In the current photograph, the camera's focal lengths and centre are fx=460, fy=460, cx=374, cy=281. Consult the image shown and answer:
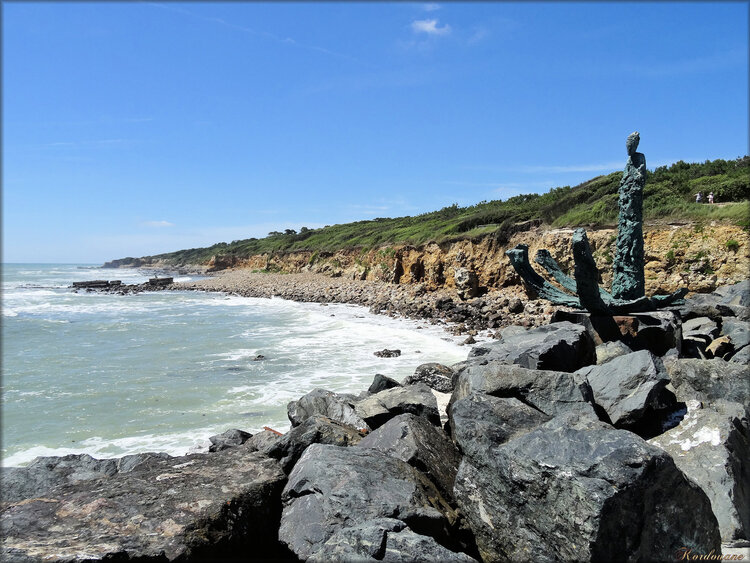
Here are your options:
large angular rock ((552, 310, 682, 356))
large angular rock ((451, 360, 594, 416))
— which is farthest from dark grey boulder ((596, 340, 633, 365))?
large angular rock ((451, 360, 594, 416))

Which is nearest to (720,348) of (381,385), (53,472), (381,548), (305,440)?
(381,385)

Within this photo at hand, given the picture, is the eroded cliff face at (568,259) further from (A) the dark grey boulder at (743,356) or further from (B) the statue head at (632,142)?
(A) the dark grey boulder at (743,356)

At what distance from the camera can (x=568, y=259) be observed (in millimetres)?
22656

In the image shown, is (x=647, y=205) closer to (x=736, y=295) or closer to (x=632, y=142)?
(x=736, y=295)

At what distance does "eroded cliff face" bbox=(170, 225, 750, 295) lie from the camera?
17438 mm

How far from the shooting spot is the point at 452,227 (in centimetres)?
3509

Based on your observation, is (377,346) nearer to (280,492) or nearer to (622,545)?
(280,492)

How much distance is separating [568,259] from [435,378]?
51.4ft

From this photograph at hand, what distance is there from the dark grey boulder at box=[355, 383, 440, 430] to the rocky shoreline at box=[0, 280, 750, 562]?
0.02m

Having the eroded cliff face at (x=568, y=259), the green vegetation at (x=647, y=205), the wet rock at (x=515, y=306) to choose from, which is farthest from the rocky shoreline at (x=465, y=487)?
the green vegetation at (x=647, y=205)

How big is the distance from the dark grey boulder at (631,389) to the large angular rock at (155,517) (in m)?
3.92

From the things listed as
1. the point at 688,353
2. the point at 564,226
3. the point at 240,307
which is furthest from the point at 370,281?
the point at 688,353

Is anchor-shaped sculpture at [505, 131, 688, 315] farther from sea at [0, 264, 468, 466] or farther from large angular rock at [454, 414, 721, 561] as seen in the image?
large angular rock at [454, 414, 721, 561]

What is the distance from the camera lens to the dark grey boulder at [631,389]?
525 cm
